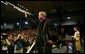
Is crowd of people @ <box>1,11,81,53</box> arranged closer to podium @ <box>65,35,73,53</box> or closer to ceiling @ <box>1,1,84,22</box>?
podium @ <box>65,35,73,53</box>

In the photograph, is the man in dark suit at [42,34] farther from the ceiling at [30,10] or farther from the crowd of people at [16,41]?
the ceiling at [30,10]

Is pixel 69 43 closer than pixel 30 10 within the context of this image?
Yes

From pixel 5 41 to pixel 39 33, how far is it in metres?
0.70

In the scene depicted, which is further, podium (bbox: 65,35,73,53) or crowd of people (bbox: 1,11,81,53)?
podium (bbox: 65,35,73,53)

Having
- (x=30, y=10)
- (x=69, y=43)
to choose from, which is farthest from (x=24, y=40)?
(x=69, y=43)

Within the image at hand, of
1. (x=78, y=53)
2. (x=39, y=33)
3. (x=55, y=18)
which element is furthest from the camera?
(x=55, y=18)

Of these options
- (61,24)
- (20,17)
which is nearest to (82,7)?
(61,24)

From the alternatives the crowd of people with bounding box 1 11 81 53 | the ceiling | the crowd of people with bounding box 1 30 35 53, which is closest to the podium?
Answer: the crowd of people with bounding box 1 11 81 53

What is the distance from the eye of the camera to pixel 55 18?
74.5 inches

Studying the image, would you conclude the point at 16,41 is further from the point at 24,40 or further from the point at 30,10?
the point at 30,10

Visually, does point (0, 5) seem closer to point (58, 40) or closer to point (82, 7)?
point (58, 40)

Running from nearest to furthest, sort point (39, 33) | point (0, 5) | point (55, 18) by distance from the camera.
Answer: point (39, 33)
point (55, 18)
point (0, 5)

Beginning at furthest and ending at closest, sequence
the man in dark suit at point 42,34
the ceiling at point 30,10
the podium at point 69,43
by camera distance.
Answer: the podium at point 69,43 → the ceiling at point 30,10 → the man in dark suit at point 42,34

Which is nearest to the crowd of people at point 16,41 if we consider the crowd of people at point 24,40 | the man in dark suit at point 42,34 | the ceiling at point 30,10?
the crowd of people at point 24,40
